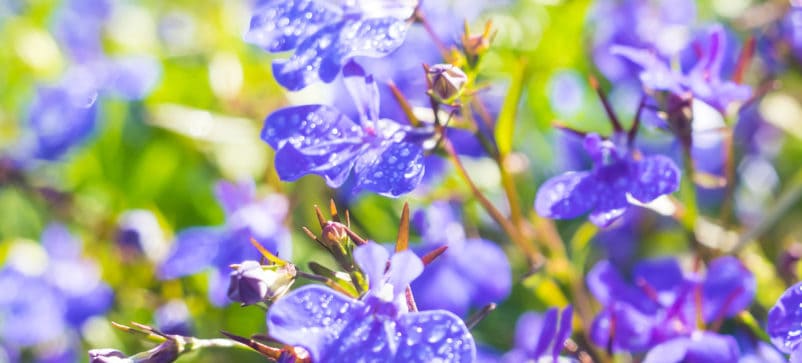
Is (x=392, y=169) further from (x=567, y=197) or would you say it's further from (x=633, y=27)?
(x=633, y=27)

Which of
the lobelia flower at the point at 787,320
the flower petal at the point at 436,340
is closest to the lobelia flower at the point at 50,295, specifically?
the flower petal at the point at 436,340

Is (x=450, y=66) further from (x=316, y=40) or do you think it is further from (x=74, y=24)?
(x=74, y=24)

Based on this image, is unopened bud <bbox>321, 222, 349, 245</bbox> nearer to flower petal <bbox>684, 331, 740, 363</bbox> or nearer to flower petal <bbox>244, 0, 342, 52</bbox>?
flower petal <bbox>244, 0, 342, 52</bbox>

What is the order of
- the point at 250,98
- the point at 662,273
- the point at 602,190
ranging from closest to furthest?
the point at 602,190
the point at 662,273
the point at 250,98

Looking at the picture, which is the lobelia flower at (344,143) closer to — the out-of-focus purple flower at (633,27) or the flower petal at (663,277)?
the flower petal at (663,277)

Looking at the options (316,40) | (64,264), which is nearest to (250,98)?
(64,264)

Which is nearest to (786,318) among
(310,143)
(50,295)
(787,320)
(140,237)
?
(787,320)

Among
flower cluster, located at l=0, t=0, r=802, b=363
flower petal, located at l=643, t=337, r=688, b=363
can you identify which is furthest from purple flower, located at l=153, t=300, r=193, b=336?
flower petal, located at l=643, t=337, r=688, b=363
